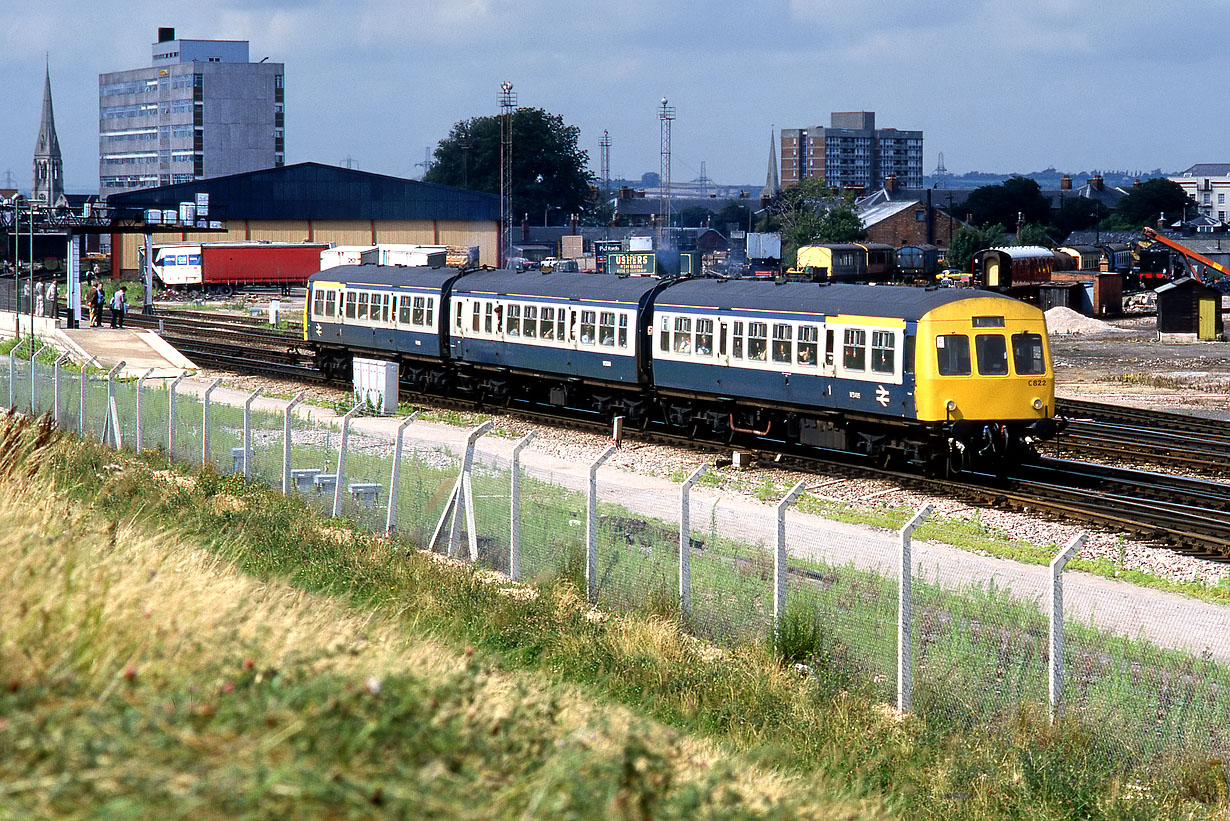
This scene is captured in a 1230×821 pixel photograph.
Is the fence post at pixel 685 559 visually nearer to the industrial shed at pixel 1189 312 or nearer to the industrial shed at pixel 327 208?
the industrial shed at pixel 1189 312

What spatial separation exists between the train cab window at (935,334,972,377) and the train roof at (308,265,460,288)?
1632 cm

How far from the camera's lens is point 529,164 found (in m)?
176

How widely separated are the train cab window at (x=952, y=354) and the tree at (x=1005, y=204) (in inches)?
5055

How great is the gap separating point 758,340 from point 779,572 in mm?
14067

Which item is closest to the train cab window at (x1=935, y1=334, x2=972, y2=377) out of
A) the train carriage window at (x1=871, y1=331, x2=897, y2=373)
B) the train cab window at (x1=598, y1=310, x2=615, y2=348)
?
the train carriage window at (x1=871, y1=331, x2=897, y2=373)

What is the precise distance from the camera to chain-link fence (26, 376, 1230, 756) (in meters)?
10.5

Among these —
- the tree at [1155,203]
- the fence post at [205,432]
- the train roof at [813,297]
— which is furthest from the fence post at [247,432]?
the tree at [1155,203]

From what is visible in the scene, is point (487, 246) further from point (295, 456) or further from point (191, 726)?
point (191, 726)

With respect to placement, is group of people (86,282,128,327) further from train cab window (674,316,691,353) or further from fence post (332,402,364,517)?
fence post (332,402,364,517)

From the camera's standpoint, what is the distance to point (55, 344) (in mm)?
48344

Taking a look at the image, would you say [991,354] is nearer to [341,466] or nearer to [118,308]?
[341,466]

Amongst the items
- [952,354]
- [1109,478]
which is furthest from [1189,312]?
[952,354]

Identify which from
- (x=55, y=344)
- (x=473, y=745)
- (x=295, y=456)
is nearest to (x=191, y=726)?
(x=473, y=745)

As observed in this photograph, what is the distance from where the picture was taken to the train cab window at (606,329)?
30.1 meters
